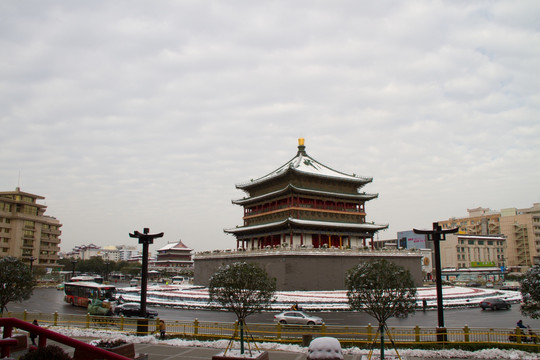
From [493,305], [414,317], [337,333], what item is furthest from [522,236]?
[337,333]

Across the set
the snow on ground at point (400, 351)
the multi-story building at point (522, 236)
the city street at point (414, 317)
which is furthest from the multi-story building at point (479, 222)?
the snow on ground at point (400, 351)

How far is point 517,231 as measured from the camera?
10175 centimetres

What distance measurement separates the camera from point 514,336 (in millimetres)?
17594

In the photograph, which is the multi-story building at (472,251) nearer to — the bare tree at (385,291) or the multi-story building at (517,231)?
the multi-story building at (517,231)

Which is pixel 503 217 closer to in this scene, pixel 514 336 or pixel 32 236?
pixel 514 336

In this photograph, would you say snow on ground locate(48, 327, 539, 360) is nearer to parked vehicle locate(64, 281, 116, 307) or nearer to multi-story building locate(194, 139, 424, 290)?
parked vehicle locate(64, 281, 116, 307)

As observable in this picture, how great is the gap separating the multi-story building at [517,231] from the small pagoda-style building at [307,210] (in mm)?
50657

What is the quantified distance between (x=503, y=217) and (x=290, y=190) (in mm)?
74872

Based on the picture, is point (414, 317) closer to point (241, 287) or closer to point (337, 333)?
point (337, 333)

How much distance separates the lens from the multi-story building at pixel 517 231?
98856 millimetres

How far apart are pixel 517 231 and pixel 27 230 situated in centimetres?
10754

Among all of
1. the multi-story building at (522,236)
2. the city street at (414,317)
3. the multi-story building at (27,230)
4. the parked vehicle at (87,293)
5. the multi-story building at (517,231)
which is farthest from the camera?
the multi-story building at (517,231)

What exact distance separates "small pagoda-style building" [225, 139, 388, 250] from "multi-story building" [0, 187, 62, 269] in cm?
4042

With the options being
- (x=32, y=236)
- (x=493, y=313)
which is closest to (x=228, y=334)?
(x=493, y=313)
